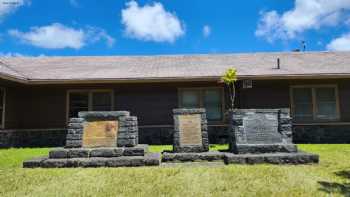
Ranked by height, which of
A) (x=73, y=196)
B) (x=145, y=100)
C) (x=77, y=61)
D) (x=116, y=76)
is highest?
(x=77, y=61)

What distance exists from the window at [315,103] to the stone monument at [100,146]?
8.02 meters

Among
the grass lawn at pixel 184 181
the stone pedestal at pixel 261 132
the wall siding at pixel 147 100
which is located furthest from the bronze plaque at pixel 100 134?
the wall siding at pixel 147 100

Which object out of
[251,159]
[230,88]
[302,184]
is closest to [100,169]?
[251,159]

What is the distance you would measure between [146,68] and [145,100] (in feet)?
6.09

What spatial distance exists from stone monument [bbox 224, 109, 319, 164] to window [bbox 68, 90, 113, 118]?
22.0 feet

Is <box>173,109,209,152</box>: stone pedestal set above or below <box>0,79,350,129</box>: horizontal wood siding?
Result: below

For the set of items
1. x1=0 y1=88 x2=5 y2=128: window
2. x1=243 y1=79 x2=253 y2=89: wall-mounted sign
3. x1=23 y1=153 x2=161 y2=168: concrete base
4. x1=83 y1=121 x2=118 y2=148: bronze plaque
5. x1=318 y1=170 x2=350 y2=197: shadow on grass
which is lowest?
x1=318 y1=170 x2=350 y2=197: shadow on grass

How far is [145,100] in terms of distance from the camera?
13883mm

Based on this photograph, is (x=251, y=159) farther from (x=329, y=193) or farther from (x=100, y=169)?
(x=100, y=169)

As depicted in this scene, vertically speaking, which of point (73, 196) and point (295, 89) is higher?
point (295, 89)

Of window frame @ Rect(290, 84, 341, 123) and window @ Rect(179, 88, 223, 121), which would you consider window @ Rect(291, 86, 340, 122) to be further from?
window @ Rect(179, 88, 223, 121)

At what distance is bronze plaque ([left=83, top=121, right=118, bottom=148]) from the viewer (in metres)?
8.53

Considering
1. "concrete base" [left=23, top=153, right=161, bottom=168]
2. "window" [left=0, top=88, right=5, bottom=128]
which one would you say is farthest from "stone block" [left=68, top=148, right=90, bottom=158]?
"window" [left=0, top=88, right=5, bottom=128]

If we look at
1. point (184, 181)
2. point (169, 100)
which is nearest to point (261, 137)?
point (184, 181)
